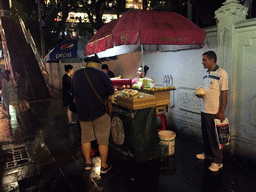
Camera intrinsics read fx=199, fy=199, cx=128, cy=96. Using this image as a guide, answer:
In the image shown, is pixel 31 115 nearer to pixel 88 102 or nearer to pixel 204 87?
pixel 88 102

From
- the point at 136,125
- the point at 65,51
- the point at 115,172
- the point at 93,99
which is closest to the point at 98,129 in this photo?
the point at 93,99

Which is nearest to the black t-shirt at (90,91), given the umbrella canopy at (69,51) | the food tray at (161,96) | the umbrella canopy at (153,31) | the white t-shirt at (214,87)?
the umbrella canopy at (153,31)

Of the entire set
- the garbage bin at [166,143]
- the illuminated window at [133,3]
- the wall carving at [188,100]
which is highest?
the illuminated window at [133,3]

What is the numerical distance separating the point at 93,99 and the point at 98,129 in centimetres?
64

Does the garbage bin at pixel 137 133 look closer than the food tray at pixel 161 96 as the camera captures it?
Yes

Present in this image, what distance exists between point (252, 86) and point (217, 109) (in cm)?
108

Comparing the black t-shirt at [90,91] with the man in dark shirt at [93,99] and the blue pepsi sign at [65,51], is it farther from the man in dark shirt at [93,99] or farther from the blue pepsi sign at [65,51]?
the blue pepsi sign at [65,51]

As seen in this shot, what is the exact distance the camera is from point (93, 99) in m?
3.86

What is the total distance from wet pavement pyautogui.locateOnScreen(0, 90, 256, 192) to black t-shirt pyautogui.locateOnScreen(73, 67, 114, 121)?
126 centimetres

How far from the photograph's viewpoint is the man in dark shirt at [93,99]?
151 inches

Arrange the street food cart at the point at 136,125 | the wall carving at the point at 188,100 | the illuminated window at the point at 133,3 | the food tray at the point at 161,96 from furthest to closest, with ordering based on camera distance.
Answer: the illuminated window at the point at 133,3
the wall carving at the point at 188,100
the food tray at the point at 161,96
the street food cart at the point at 136,125

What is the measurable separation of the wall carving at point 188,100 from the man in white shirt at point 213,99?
1491 millimetres

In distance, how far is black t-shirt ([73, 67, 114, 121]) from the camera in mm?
3820

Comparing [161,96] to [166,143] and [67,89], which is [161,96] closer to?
[166,143]
